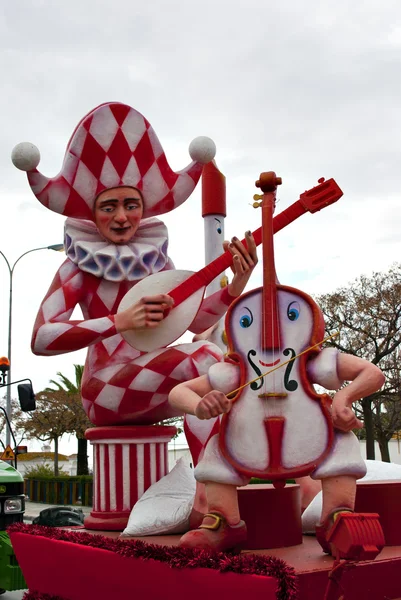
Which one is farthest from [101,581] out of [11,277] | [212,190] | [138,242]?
[11,277]

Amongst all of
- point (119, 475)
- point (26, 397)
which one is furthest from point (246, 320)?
point (26, 397)

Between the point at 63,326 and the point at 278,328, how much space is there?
1184 millimetres

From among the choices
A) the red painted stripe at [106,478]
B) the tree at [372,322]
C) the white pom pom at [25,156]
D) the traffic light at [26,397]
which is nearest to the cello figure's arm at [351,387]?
the red painted stripe at [106,478]

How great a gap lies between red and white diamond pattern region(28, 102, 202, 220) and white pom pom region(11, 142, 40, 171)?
0.26 ft

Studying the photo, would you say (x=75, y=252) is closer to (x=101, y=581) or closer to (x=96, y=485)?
(x=96, y=485)

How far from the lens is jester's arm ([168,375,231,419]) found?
2.62m

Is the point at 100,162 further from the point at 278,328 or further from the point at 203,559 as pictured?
the point at 203,559

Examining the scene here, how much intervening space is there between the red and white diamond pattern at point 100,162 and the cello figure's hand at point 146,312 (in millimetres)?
845

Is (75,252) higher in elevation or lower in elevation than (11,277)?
lower

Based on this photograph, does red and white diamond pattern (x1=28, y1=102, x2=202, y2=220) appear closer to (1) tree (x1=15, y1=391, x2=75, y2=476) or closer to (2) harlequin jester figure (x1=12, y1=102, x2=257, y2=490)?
(2) harlequin jester figure (x1=12, y1=102, x2=257, y2=490)

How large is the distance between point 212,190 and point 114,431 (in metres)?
2.73

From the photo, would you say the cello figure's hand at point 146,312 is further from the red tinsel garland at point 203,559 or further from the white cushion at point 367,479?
the white cushion at point 367,479

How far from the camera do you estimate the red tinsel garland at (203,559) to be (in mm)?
2119

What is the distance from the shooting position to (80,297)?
3.78 m
